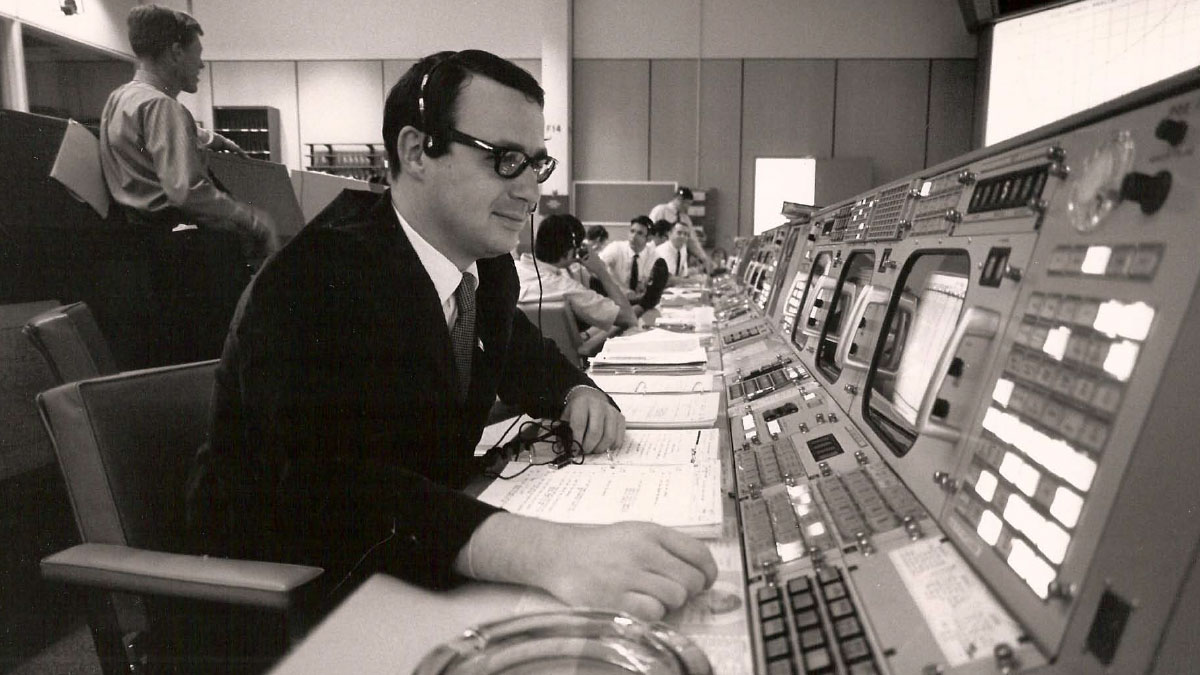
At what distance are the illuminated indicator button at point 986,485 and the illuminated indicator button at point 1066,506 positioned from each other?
77 mm

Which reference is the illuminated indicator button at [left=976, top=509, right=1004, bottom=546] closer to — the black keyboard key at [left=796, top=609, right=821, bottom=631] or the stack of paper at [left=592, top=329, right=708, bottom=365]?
the black keyboard key at [left=796, top=609, right=821, bottom=631]

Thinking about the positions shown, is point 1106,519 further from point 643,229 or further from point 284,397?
point 643,229

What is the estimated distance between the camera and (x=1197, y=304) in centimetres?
38

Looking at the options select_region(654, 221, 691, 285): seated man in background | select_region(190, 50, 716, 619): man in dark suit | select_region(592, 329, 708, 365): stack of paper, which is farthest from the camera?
select_region(654, 221, 691, 285): seated man in background

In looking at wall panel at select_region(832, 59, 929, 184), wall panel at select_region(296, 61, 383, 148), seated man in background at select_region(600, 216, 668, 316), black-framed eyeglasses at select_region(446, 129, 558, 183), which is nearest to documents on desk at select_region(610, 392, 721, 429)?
black-framed eyeglasses at select_region(446, 129, 558, 183)

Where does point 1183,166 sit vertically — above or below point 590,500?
above

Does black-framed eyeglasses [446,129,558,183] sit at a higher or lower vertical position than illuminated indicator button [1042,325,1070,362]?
higher

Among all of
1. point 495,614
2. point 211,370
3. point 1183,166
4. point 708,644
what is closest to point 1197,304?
point 1183,166

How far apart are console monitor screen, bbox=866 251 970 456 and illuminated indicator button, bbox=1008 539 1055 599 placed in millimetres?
253

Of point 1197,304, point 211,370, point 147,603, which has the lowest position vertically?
point 147,603

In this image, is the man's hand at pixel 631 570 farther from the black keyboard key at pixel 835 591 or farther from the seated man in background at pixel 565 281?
the seated man in background at pixel 565 281

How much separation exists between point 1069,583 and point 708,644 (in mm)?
237

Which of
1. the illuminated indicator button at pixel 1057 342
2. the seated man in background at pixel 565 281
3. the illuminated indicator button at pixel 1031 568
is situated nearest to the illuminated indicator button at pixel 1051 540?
the illuminated indicator button at pixel 1031 568

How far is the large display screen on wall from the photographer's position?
168 inches
